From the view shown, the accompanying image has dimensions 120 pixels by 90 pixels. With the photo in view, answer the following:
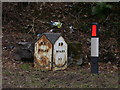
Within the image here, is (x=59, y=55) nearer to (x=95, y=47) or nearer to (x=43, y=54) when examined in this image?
(x=43, y=54)

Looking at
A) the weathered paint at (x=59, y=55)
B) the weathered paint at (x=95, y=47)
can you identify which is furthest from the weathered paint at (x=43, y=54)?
the weathered paint at (x=95, y=47)

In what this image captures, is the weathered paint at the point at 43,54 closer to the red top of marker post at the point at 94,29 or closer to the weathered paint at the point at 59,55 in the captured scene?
the weathered paint at the point at 59,55

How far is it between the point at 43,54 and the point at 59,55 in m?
0.33

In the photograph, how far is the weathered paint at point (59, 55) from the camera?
5.65 metres

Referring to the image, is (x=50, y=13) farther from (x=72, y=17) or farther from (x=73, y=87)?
(x=73, y=87)

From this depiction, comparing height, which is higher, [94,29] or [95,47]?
[94,29]

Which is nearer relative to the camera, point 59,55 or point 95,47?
point 95,47

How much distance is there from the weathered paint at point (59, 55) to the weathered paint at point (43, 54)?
0.35 ft

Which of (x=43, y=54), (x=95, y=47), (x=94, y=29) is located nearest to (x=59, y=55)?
(x=43, y=54)

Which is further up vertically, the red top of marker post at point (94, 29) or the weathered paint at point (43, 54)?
the red top of marker post at point (94, 29)

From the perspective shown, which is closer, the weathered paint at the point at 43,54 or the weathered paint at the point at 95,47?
the weathered paint at the point at 95,47

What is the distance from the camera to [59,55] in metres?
5.72

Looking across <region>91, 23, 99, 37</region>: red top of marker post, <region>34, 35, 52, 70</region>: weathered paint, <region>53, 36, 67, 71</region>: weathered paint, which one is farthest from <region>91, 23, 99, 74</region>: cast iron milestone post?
<region>34, 35, 52, 70</region>: weathered paint

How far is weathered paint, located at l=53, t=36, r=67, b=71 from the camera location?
18.5 ft
